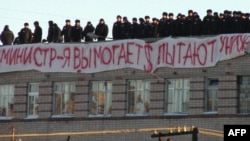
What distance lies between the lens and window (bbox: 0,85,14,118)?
55969 mm

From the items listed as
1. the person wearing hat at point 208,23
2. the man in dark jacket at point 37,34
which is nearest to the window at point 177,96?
the person wearing hat at point 208,23

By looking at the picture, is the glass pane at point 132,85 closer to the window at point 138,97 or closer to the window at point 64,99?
the window at point 138,97

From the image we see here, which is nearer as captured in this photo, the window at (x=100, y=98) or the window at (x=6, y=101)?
the window at (x=100, y=98)

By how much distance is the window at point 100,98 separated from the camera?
52.4 metres

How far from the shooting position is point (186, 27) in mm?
49344

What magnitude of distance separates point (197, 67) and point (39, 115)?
9756mm

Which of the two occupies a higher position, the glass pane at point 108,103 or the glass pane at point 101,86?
the glass pane at point 101,86

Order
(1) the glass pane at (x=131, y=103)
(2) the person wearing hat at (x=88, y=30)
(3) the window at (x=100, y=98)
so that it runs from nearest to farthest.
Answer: (1) the glass pane at (x=131, y=103) < (3) the window at (x=100, y=98) < (2) the person wearing hat at (x=88, y=30)

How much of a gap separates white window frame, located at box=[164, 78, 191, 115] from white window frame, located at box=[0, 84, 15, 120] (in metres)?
9.66

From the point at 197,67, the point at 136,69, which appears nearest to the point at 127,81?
the point at 136,69

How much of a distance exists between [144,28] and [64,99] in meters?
6.13

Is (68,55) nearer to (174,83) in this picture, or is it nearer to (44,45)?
(44,45)

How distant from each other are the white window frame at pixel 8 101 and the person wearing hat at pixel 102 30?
6.05 m

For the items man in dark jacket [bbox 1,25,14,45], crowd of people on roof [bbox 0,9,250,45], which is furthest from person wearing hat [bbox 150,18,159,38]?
man in dark jacket [bbox 1,25,14,45]
